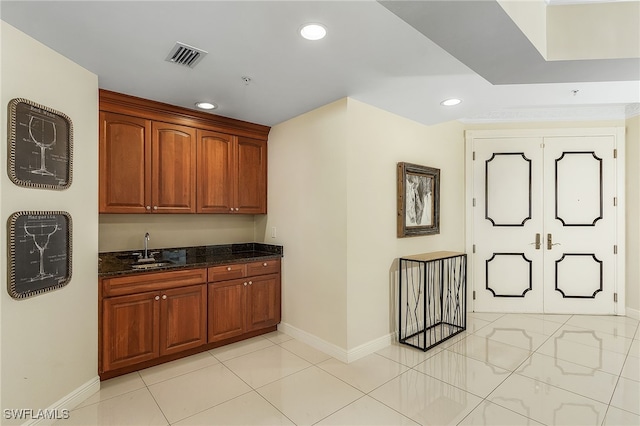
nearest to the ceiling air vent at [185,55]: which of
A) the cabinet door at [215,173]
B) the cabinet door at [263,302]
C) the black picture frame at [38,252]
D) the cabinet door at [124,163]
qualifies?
the cabinet door at [124,163]

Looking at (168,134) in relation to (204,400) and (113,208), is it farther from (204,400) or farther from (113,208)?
(204,400)

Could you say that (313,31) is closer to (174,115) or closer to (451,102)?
(451,102)

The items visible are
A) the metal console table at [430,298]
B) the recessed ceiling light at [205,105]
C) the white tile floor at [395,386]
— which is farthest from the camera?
the metal console table at [430,298]

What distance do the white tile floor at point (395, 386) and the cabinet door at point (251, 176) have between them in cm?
151

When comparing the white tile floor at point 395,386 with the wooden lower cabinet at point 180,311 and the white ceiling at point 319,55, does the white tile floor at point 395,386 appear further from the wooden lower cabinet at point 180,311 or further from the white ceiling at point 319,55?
the white ceiling at point 319,55

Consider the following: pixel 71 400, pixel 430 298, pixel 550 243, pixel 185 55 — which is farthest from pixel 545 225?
pixel 71 400

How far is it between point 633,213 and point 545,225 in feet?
3.26

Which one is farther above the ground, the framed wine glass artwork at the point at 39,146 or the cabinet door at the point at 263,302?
the framed wine glass artwork at the point at 39,146

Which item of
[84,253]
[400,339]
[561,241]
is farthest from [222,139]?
[561,241]

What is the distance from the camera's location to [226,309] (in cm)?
325

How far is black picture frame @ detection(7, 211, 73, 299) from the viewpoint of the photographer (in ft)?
6.19

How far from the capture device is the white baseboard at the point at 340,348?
117 inches
